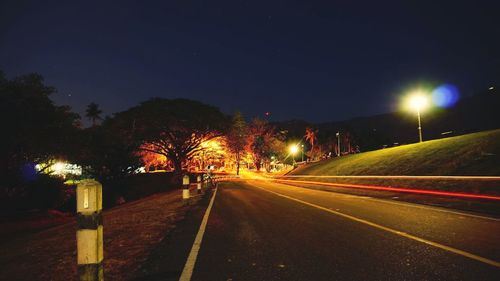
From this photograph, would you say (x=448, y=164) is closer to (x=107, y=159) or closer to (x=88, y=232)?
(x=88, y=232)

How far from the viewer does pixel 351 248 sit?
18.3 ft

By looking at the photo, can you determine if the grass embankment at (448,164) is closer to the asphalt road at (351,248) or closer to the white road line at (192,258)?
the asphalt road at (351,248)

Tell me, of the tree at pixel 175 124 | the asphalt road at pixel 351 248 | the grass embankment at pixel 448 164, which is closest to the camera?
the asphalt road at pixel 351 248

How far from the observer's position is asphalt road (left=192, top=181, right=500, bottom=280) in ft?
13.9

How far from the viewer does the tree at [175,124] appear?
158 feet

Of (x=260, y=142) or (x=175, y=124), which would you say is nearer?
(x=175, y=124)

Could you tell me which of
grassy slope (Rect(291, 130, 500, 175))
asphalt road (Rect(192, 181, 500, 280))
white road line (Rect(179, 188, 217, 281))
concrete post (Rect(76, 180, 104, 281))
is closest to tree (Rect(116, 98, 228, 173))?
grassy slope (Rect(291, 130, 500, 175))

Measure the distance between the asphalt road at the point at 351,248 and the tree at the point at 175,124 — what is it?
4081 cm

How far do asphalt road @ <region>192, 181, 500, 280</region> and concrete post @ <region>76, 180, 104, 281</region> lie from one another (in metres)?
1.36

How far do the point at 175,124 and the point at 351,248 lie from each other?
4462 centimetres

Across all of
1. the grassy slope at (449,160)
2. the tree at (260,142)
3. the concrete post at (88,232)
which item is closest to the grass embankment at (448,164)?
the grassy slope at (449,160)

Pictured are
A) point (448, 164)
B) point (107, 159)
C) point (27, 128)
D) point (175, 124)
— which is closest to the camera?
point (27, 128)

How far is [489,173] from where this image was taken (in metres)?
16.8

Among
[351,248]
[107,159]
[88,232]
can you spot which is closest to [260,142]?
[107,159]
